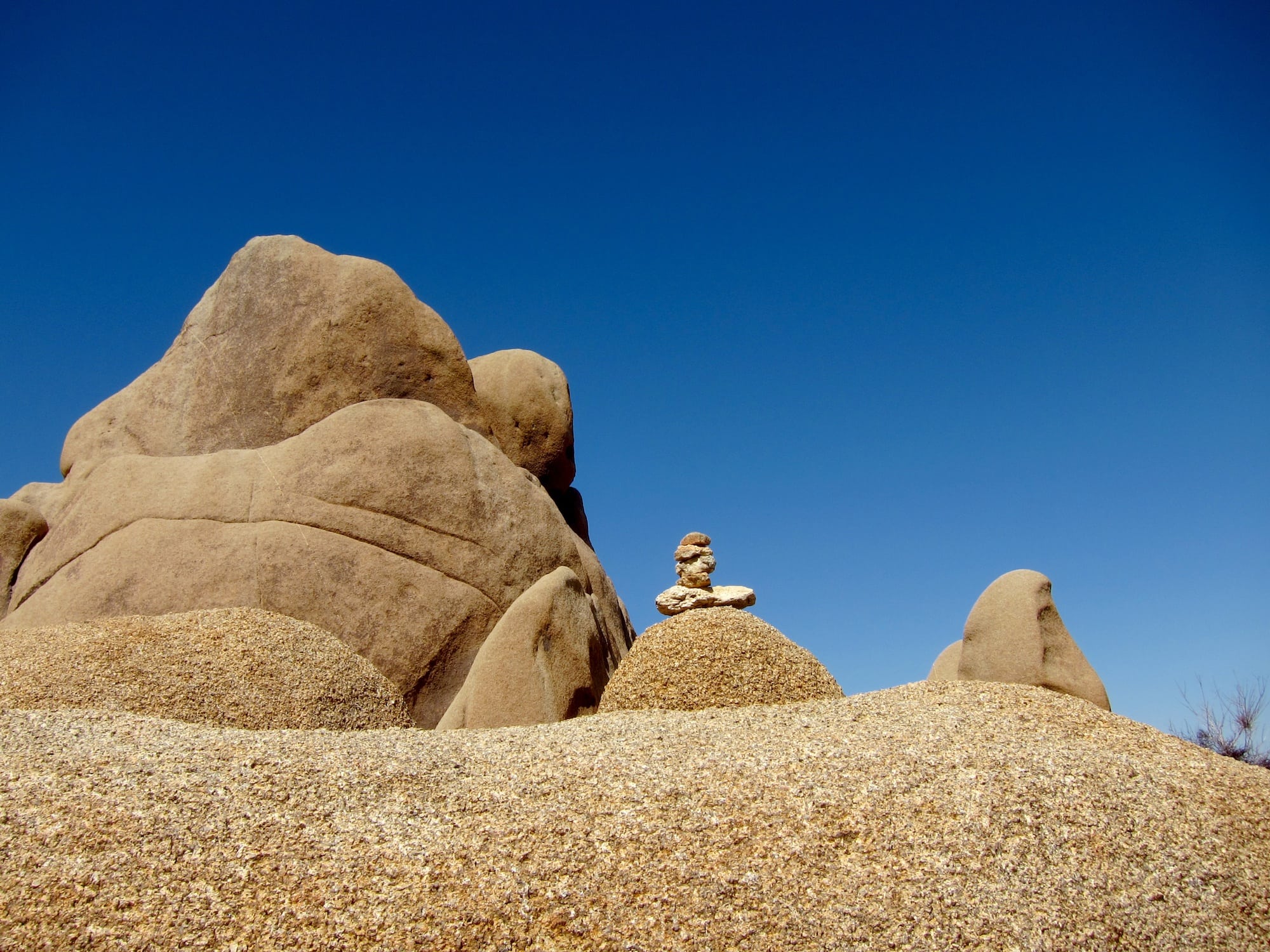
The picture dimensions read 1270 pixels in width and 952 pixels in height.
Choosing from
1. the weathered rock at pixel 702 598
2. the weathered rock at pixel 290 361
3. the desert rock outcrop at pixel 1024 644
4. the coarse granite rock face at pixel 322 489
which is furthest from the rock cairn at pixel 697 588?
the weathered rock at pixel 290 361

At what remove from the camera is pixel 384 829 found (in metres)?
5.04

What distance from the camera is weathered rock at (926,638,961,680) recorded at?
41.0 feet

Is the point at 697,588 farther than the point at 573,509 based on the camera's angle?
No

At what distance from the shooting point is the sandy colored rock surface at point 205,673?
821cm

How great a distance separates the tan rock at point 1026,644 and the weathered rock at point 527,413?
549cm

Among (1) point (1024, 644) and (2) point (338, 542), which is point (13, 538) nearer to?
(2) point (338, 542)

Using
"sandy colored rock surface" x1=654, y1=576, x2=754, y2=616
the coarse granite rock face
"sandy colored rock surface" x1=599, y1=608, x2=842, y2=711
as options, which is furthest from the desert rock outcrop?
the coarse granite rock face

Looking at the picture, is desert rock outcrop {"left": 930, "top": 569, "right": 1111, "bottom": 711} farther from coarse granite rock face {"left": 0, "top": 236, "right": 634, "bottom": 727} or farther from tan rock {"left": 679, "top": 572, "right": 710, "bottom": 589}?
coarse granite rock face {"left": 0, "top": 236, "right": 634, "bottom": 727}

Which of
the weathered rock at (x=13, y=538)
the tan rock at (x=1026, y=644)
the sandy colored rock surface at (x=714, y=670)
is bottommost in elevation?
the sandy colored rock surface at (x=714, y=670)

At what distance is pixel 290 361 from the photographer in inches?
484

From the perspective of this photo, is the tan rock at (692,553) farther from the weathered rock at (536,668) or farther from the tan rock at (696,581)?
the weathered rock at (536,668)

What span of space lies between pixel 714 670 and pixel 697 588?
197 centimetres

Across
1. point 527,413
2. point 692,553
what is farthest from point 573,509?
point 692,553

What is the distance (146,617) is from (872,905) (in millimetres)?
7541
